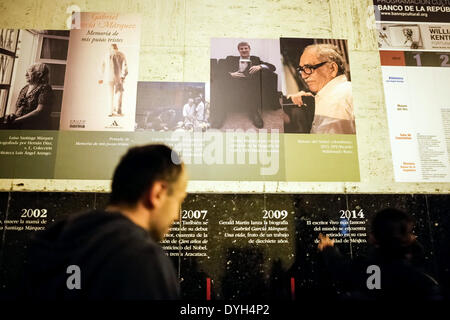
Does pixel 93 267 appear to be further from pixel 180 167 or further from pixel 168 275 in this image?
pixel 180 167

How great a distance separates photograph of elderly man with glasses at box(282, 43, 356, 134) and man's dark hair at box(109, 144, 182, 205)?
227 cm

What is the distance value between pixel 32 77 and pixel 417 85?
436 cm

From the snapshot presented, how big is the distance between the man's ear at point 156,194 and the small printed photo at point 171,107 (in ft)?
6.62

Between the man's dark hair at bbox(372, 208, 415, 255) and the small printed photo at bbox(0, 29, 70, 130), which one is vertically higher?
the small printed photo at bbox(0, 29, 70, 130)

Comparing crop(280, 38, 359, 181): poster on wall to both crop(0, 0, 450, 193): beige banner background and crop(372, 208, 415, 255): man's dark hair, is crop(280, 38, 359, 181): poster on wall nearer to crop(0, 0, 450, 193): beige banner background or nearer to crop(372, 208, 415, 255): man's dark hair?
crop(0, 0, 450, 193): beige banner background

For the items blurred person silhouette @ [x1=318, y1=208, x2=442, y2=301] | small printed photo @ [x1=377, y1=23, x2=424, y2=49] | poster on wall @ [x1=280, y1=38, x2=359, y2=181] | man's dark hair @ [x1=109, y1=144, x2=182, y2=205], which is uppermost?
small printed photo @ [x1=377, y1=23, x2=424, y2=49]

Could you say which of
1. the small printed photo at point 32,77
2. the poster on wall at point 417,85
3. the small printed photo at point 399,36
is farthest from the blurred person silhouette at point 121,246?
the small printed photo at point 399,36

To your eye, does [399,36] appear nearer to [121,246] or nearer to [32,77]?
[121,246]

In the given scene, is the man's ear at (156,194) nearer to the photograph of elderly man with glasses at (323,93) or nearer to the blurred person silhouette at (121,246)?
the blurred person silhouette at (121,246)

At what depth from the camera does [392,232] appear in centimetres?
217

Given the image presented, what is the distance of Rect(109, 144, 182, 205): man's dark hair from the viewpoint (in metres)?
1.32

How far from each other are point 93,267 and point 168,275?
0.83ft

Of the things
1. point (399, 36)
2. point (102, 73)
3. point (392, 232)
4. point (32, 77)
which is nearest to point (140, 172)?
A: point (392, 232)

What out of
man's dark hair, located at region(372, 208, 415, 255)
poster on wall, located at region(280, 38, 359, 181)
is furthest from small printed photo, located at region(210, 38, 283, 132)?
man's dark hair, located at region(372, 208, 415, 255)
